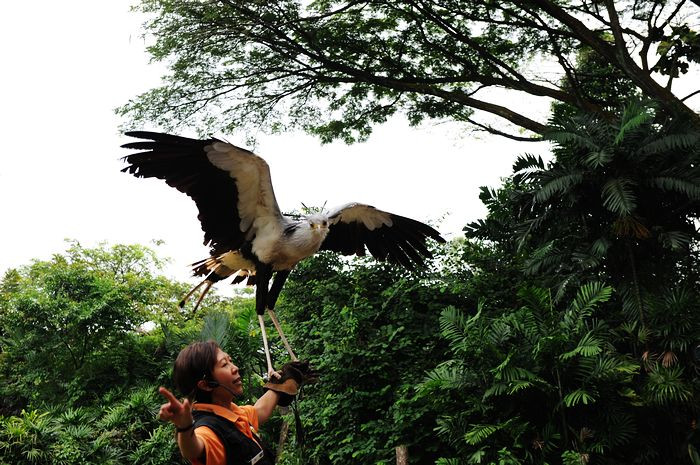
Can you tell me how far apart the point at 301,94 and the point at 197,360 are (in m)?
7.40

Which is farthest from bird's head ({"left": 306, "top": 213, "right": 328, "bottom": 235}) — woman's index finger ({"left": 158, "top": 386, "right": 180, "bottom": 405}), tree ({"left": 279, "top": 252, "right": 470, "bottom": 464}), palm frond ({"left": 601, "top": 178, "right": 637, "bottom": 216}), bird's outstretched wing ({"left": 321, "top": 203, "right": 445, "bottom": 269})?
tree ({"left": 279, "top": 252, "right": 470, "bottom": 464})

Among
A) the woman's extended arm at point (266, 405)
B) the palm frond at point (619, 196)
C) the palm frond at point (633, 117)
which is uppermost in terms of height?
the palm frond at point (633, 117)

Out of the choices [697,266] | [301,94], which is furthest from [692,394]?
[301,94]

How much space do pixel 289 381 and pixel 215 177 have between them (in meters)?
1.54

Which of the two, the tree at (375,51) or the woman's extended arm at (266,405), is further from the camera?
the tree at (375,51)

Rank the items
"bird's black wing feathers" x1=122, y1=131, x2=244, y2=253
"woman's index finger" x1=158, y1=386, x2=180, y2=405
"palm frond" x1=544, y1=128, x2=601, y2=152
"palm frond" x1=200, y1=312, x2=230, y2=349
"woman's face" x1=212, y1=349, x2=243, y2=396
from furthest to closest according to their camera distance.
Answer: "palm frond" x1=200, y1=312, x2=230, y2=349 < "palm frond" x1=544, y1=128, x2=601, y2=152 < "bird's black wing feathers" x1=122, y1=131, x2=244, y2=253 < "woman's face" x1=212, y1=349, x2=243, y2=396 < "woman's index finger" x1=158, y1=386, x2=180, y2=405

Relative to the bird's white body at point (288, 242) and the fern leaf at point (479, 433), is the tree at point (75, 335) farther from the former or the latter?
the bird's white body at point (288, 242)

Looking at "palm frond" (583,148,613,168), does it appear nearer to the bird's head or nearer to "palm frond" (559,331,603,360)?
"palm frond" (559,331,603,360)

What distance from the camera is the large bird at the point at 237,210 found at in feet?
13.2

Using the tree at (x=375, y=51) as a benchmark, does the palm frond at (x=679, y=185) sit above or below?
below

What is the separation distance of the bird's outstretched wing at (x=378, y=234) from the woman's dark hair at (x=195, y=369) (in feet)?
8.32

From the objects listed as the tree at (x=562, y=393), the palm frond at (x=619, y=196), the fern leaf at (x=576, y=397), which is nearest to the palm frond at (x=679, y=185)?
the palm frond at (x=619, y=196)

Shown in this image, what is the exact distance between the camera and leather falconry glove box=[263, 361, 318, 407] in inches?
120

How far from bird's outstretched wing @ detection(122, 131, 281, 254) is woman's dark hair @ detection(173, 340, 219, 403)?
6.00ft
